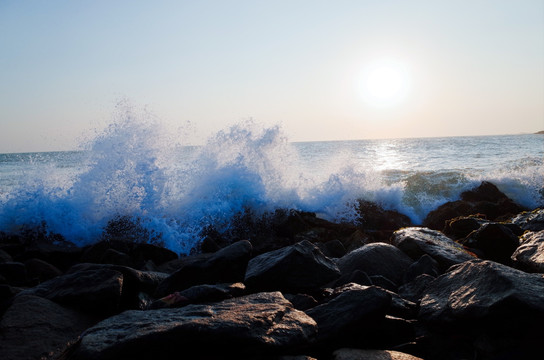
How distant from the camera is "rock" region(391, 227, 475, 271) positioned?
14.4 feet

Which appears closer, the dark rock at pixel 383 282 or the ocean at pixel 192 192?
the dark rock at pixel 383 282

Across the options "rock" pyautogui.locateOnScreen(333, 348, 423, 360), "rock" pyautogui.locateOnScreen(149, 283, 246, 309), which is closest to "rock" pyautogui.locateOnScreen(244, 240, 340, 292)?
"rock" pyautogui.locateOnScreen(149, 283, 246, 309)

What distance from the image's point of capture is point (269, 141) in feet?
35.3

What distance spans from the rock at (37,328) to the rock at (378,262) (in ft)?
7.93

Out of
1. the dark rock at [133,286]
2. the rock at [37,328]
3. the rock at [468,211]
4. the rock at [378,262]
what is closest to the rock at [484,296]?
the rock at [378,262]

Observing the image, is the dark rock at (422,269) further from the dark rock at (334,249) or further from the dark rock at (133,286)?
the dark rock at (133,286)

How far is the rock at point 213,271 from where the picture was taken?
3.79 metres

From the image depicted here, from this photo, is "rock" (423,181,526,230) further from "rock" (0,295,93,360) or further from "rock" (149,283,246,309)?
"rock" (0,295,93,360)

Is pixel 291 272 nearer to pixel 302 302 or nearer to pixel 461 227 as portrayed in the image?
pixel 302 302

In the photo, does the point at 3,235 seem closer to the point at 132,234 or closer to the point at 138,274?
the point at 132,234

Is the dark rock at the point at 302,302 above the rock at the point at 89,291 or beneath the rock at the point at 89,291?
beneath

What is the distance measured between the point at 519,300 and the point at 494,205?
7.93m

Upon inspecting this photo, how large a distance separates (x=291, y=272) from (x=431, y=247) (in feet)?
6.57

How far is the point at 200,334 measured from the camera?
2.10 metres
